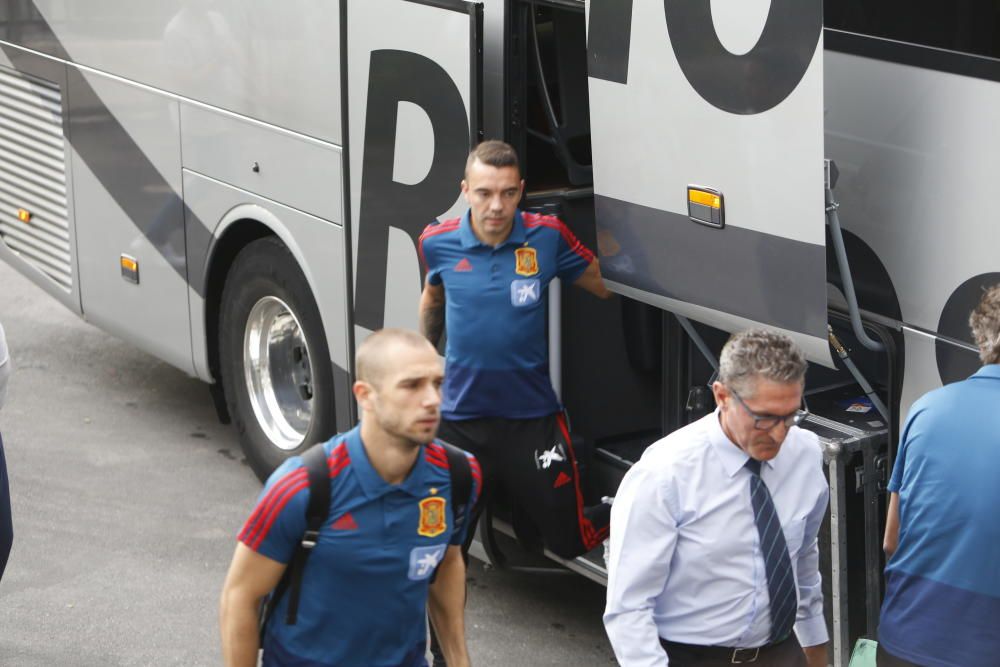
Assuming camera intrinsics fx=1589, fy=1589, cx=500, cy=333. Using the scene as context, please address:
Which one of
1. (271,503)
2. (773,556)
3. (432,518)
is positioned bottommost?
(773,556)

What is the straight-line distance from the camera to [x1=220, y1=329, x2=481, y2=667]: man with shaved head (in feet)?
11.4

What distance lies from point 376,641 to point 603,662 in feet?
8.09

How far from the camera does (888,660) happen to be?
407 centimetres

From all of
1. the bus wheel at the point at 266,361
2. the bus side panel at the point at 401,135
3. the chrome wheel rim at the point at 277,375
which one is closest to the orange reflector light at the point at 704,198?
the bus side panel at the point at 401,135

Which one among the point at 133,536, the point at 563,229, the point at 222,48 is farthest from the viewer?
the point at 133,536

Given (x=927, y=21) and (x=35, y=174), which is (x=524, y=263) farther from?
(x=35, y=174)

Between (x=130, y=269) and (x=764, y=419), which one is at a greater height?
(x=764, y=419)

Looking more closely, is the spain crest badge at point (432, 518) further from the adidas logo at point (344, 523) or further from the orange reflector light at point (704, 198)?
the orange reflector light at point (704, 198)

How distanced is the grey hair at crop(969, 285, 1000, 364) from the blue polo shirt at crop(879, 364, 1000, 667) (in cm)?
4

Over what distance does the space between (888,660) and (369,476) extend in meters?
1.51

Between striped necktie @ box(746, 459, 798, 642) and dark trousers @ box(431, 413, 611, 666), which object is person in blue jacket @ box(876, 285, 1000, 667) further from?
dark trousers @ box(431, 413, 611, 666)

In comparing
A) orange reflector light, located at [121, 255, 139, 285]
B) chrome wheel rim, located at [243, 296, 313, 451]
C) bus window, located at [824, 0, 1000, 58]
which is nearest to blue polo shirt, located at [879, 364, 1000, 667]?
bus window, located at [824, 0, 1000, 58]

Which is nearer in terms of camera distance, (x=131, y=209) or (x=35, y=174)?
(x=131, y=209)

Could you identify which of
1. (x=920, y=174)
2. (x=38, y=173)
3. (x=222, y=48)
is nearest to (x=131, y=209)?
(x=38, y=173)
